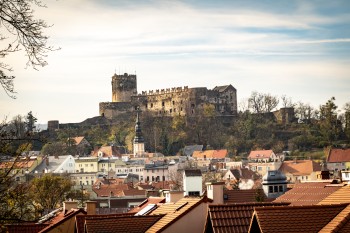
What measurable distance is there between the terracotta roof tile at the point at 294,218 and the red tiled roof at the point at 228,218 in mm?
1849

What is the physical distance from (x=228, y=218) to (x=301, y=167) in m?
107

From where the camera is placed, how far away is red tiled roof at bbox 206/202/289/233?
61.2 ft

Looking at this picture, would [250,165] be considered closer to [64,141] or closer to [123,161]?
[123,161]

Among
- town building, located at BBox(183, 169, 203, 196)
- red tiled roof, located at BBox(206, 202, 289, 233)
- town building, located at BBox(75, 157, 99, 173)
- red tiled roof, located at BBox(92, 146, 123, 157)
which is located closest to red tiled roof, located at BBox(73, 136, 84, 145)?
red tiled roof, located at BBox(92, 146, 123, 157)

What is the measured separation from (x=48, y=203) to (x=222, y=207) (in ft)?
161

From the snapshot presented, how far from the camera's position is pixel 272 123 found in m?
164

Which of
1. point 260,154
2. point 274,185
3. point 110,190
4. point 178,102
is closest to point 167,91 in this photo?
point 178,102

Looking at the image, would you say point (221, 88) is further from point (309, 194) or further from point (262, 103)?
point (309, 194)

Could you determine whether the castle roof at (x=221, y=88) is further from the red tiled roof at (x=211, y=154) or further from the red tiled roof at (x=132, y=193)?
the red tiled roof at (x=132, y=193)

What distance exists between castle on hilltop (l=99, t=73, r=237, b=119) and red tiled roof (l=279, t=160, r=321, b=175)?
151 feet

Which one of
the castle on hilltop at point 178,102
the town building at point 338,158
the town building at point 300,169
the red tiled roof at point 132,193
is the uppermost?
the castle on hilltop at point 178,102

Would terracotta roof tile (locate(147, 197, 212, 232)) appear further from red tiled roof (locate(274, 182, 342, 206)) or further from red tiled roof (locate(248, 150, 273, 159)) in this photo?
red tiled roof (locate(248, 150, 273, 159))

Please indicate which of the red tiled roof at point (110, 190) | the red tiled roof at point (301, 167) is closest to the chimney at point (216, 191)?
the red tiled roof at point (110, 190)

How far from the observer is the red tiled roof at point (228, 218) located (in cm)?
1865
